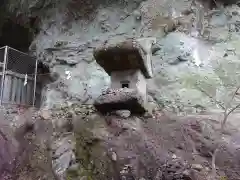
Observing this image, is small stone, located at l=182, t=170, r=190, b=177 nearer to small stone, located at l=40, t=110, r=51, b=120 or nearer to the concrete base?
the concrete base

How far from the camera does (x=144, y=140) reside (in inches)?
291

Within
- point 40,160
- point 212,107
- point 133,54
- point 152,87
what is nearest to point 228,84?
point 212,107

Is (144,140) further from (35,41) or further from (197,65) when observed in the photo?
(35,41)

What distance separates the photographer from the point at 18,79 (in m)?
11.3

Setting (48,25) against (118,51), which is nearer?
(118,51)

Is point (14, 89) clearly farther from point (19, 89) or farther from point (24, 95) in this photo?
point (24, 95)

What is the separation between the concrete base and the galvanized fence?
13.8 ft

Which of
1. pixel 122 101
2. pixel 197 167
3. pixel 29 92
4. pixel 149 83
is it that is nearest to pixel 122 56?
pixel 122 101

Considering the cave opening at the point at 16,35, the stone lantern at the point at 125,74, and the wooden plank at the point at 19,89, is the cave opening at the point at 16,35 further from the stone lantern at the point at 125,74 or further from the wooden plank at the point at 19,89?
the stone lantern at the point at 125,74

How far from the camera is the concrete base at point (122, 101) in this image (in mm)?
7648

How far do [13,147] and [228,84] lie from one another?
6740 mm

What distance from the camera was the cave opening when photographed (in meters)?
14.1

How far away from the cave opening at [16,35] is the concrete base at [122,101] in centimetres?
733

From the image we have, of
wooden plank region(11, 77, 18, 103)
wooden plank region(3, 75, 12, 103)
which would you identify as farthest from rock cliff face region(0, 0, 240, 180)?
wooden plank region(3, 75, 12, 103)
